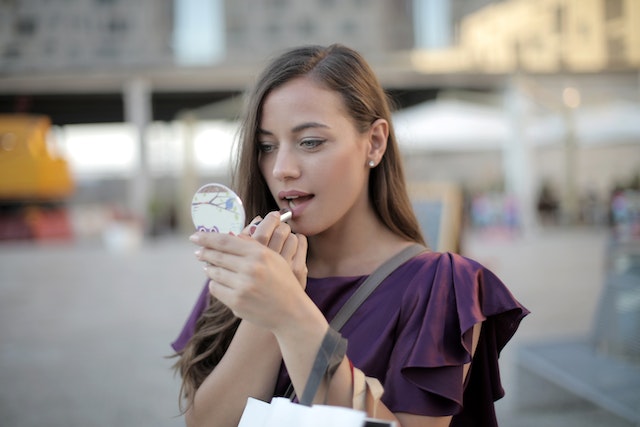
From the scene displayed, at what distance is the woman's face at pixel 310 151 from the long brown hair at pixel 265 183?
31mm

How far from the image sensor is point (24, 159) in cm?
1219

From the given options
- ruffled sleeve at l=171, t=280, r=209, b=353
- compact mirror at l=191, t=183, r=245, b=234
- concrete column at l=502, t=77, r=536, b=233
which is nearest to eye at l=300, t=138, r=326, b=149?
compact mirror at l=191, t=183, r=245, b=234

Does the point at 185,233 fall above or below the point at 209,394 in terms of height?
below

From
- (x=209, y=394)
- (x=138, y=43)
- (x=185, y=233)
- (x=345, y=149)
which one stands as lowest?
(x=185, y=233)

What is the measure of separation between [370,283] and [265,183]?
417 millimetres

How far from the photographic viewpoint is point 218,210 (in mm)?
1168

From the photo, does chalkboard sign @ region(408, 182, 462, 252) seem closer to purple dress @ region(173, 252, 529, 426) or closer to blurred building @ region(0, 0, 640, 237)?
purple dress @ region(173, 252, 529, 426)

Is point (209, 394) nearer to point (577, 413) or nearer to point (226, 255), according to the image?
point (226, 255)

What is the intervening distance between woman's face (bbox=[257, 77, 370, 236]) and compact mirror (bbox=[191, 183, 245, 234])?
0.50 feet

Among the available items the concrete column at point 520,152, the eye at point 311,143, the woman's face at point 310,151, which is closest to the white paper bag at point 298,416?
the woman's face at point 310,151

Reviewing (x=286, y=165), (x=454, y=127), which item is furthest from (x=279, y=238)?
(x=454, y=127)

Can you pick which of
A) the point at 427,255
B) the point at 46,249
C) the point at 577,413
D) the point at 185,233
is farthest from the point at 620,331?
the point at 185,233

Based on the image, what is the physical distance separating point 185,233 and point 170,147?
3441 mm

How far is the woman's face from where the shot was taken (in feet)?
4.16
